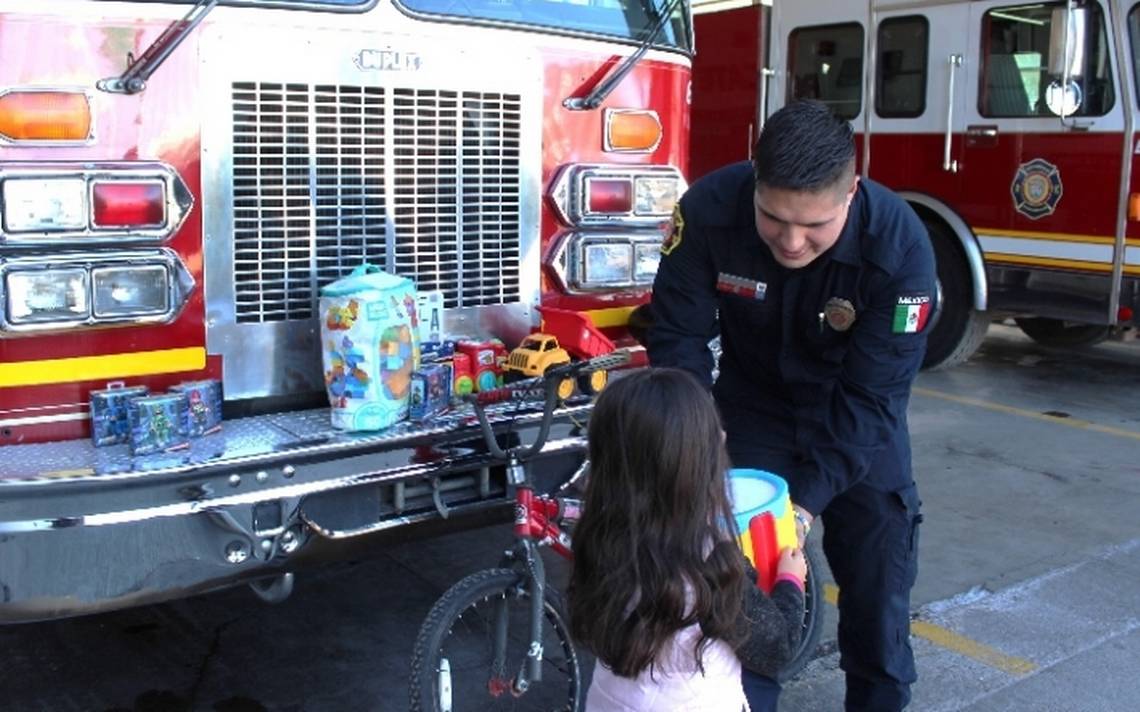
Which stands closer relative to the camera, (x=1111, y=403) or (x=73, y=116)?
(x=73, y=116)

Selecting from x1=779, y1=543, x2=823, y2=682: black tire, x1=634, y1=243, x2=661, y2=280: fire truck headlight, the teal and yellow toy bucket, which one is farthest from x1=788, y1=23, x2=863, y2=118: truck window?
the teal and yellow toy bucket

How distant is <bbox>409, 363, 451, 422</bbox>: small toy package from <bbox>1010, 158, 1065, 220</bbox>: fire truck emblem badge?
557 centimetres

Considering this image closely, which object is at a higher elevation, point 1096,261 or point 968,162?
point 968,162

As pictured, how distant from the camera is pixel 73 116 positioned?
3.10 metres

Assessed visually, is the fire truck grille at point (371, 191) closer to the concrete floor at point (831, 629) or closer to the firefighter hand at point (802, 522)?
the concrete floor at point (831, 629)

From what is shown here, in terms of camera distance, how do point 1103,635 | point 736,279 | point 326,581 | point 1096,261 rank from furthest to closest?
1. point 1096,261
2. point 326,581
3. point 1103,635
4. point 736,279

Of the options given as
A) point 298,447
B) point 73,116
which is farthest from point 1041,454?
point 73,116

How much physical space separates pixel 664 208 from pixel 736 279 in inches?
54.2

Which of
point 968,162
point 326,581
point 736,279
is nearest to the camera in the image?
point 736,279

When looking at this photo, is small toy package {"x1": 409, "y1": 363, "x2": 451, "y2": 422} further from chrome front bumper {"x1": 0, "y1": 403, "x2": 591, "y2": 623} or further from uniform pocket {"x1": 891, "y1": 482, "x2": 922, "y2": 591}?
uniform pocket {"x1": 891, "y1": 482, "x2": 922, "y2": 591}

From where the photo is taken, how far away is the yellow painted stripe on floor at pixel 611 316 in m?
4.30

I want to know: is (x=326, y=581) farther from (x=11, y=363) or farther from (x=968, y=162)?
(x=968, y=162)

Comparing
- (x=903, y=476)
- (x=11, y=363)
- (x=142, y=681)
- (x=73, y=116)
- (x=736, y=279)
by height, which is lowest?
(x=142, y=681)

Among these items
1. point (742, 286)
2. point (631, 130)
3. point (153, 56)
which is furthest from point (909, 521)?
point (153, 56)
